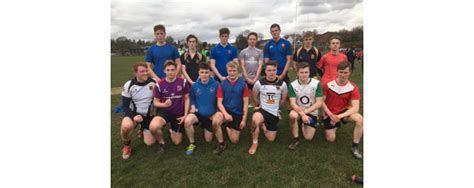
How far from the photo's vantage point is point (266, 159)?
142 inches

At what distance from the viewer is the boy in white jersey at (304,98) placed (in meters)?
3.91

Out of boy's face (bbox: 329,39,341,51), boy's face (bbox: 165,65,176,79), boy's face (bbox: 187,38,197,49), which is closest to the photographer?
boy's face (bbox: 165,65,176,79)

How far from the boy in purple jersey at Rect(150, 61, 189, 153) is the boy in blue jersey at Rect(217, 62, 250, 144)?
629 mm

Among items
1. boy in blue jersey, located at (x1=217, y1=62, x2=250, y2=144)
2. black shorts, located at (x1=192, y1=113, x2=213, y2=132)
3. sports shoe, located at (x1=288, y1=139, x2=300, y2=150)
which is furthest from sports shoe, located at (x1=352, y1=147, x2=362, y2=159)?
black shorts, located at (x1=192, y1=113, x2=213, y2=132)

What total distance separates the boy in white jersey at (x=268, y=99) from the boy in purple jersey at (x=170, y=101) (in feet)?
4.03

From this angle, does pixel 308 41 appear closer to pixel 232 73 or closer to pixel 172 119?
pixel 232 73

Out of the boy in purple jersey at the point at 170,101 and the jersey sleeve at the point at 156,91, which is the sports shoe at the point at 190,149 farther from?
the jersey sleeve at the point at 156,91

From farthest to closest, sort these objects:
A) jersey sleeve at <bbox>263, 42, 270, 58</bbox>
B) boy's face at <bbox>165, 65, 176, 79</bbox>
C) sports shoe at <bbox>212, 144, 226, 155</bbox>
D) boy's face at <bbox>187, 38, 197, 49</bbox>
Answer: jersey sleeve at <bbox>263, 42, 270, 58</bbox> → boy's face at <bbox>187, 38, 197, 49</bbox> → boy's face at <bbox>165, 65, 176, 79</bbox> → sports shoe at <bbox>212, 144, 226, 155</bbox>

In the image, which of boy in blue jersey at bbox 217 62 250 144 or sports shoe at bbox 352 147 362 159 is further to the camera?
boy in blue jersey at bbox 217 62 250 144

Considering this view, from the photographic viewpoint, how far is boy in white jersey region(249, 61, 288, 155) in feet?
12.9

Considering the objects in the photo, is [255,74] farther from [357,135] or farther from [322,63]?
[357,135]

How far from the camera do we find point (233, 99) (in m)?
4.07

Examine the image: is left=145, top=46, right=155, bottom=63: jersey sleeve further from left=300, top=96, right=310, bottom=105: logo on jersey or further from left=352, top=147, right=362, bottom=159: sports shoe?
left=352, top=147, right=362, bottom=159: sports shoe

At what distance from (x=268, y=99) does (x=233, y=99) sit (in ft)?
1.96
